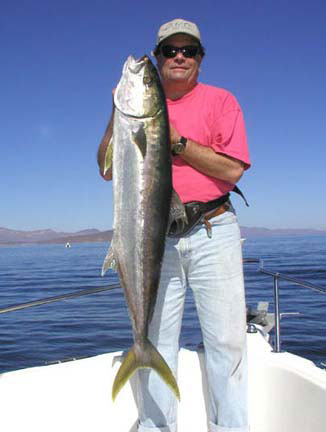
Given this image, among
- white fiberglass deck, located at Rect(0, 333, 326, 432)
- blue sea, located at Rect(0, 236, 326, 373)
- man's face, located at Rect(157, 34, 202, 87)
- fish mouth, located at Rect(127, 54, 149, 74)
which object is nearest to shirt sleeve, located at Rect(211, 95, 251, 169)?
man's face, located at Rect(157, 34, 202, 87)

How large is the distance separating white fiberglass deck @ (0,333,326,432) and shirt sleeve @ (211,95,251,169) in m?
1.74

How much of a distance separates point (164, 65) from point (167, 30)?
0.24m

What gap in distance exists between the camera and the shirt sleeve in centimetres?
302

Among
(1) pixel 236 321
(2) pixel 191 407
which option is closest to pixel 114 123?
(1) pixel 236 321

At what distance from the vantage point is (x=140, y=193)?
279 cm

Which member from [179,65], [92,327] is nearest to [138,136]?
[179,65]

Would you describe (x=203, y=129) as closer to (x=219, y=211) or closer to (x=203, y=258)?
(x=219, y=211)

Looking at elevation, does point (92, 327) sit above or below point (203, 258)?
below

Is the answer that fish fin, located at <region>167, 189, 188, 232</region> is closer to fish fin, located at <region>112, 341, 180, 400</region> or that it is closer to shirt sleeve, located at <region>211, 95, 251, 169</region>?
shirt sleeve, located at <region>211, 95, 251, 169</region>

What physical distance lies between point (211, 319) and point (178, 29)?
207 cm

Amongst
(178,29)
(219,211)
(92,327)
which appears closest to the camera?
(178,29)

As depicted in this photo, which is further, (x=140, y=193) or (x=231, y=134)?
(x=231, y=134)

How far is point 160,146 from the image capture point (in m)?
2.81

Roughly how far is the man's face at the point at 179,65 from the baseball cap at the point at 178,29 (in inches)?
1.3
